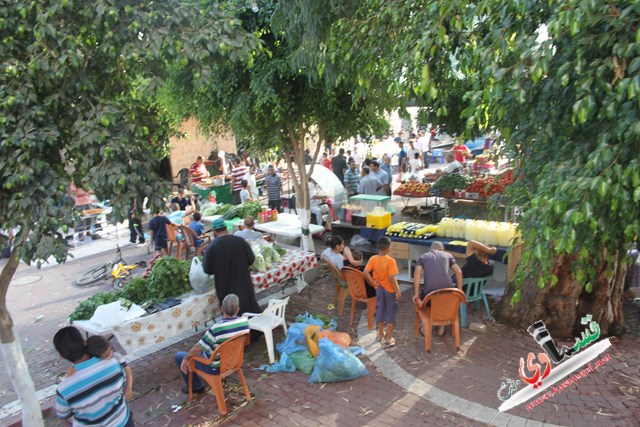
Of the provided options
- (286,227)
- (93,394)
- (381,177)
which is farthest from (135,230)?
(93,394)

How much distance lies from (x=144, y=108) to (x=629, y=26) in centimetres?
435

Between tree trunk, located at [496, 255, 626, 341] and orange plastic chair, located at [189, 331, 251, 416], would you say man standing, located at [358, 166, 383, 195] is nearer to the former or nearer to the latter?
tree trunk, located at [496, 255, 626, 341]

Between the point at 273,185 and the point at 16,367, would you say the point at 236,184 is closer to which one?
the point at 273,185

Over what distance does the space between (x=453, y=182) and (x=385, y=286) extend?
22.5 ft

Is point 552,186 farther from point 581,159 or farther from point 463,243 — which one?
point 463,243

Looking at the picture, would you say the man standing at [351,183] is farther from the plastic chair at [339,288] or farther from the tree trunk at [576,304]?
the tree trunk at [576,304]

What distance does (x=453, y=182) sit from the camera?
13.3m

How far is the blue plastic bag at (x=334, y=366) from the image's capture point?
6254 mm

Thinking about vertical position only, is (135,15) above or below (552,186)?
above

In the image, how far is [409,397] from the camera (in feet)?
19.5

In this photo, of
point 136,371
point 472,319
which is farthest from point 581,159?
point 136,371

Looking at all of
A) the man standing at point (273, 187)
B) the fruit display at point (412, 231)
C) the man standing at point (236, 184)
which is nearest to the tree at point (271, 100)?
the fruit display at point (412, 231)

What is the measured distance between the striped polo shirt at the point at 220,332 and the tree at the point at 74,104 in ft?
5.44

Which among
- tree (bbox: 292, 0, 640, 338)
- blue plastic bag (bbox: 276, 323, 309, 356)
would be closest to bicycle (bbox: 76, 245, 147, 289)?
blue plastic bag (bbox: 276, 323, 309, 356)
